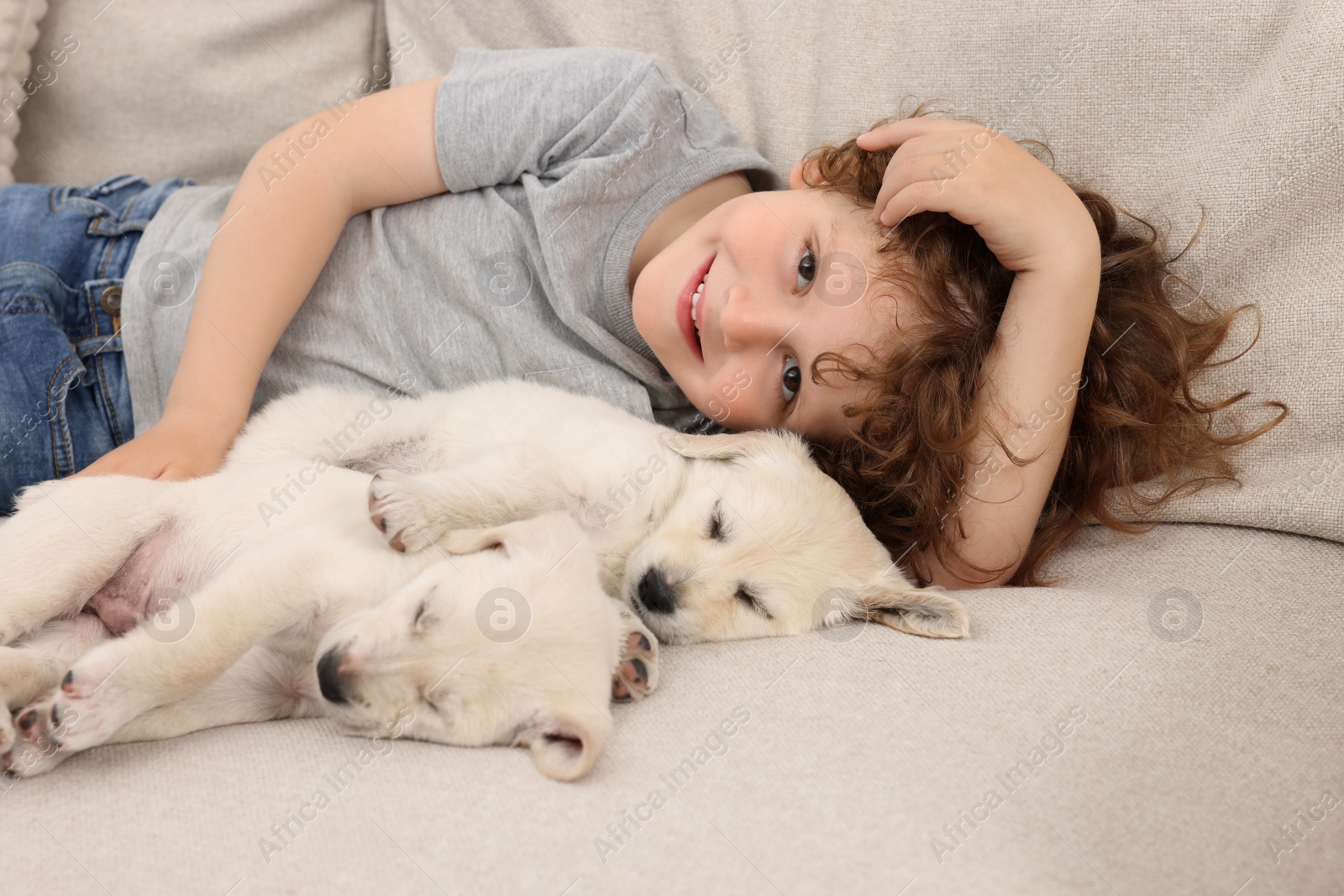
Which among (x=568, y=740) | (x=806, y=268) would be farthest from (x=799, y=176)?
(x=568, y=740)

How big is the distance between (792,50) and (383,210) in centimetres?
132

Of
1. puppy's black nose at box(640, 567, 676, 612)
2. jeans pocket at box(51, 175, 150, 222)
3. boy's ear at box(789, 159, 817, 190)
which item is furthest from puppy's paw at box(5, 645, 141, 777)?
boy's ear at box(789, 159, 817, 190)

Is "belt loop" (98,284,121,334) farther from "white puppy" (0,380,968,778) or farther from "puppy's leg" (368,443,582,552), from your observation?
"puppy's leg" (368,443,582,552)

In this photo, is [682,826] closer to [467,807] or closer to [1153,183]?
[467,807]

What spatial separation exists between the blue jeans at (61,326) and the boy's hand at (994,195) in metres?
2.08

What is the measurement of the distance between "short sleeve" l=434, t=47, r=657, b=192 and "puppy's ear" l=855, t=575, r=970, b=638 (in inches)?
56.7

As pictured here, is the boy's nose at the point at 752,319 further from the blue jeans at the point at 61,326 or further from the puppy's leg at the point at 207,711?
the blue jeans at the point at 61,326

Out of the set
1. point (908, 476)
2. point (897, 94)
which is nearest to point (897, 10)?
point (897, 94)

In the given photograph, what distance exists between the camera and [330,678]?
1.41 meters

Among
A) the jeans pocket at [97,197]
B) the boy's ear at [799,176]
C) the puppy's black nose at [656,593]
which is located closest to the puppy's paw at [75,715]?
the puppy's black nose at [656,593]

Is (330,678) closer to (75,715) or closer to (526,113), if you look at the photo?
(75,715)

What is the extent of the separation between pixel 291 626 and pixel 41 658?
42 cm

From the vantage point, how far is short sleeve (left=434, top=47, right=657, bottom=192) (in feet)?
7.86

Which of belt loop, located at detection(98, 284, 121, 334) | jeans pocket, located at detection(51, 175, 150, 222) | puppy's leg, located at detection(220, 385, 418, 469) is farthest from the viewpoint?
jeans pocket, located at detection(51, 175, 150, 222)
